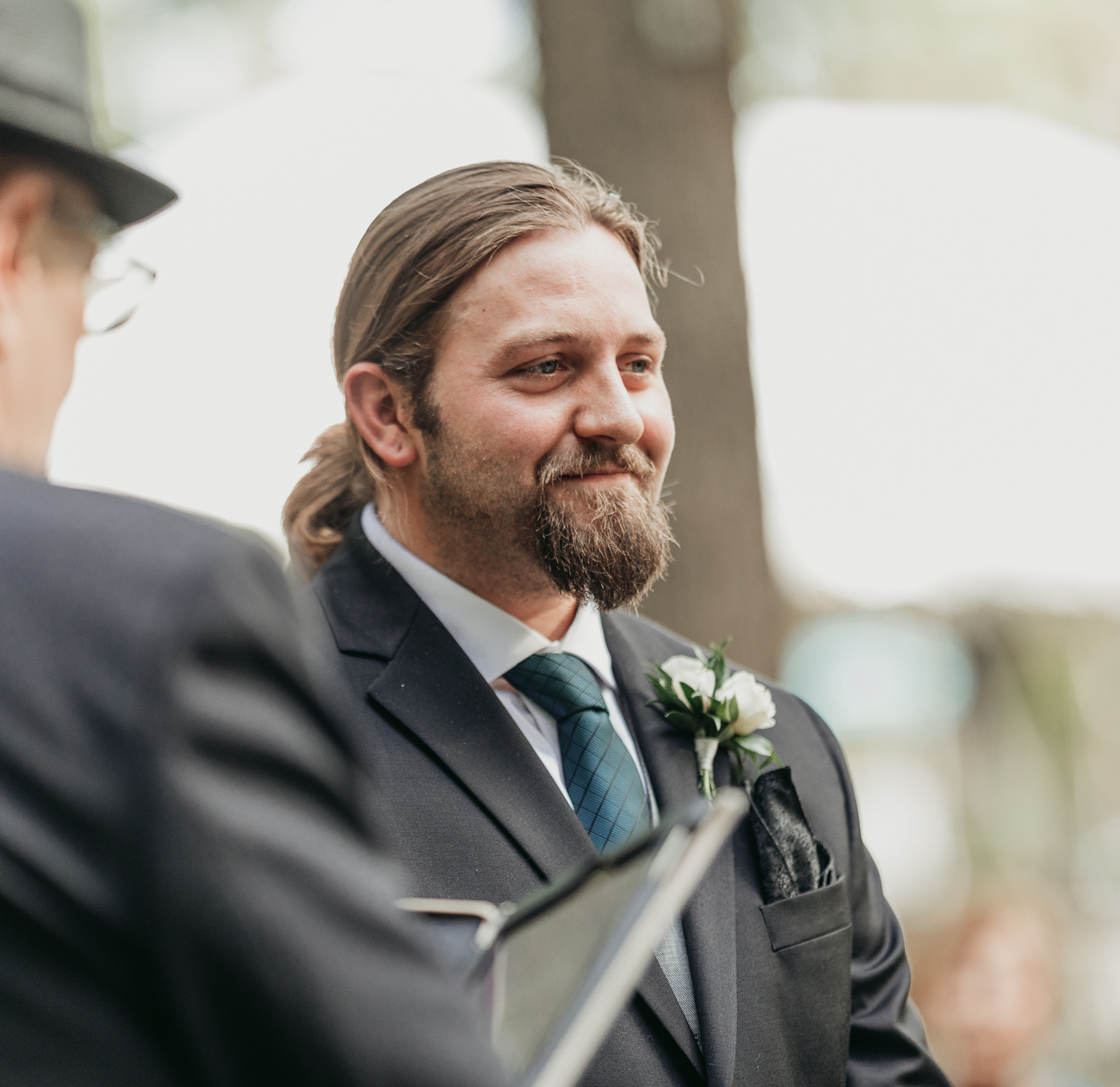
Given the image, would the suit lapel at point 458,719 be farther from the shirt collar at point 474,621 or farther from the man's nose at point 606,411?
the man's nose at point 606,411

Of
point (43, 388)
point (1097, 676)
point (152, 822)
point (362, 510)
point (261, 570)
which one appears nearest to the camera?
point (152, 822)

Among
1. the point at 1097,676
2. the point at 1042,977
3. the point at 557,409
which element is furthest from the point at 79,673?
the point at 1097,676

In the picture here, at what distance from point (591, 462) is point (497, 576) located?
0.99ft

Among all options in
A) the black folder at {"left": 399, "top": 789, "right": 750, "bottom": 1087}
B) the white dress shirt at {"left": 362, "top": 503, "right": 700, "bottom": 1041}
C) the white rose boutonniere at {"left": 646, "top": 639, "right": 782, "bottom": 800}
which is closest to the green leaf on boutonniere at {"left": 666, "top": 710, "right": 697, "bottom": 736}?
the white rose boutonniere at {"left": 646, "top": 639, "right": 782, "bottom": 800}

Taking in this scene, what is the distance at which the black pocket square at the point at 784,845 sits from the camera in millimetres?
2371

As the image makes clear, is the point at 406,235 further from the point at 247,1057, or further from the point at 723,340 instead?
the point at 723,340

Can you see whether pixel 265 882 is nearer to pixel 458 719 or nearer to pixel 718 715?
pixel 458 719

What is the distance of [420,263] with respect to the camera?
97.7 inches

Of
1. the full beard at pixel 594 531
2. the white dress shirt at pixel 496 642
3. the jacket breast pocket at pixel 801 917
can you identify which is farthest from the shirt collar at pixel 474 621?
the jacket breast pocket at pixel 801 917

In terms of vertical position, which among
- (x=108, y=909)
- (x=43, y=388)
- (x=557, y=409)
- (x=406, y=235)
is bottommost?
(x=108, y=909)

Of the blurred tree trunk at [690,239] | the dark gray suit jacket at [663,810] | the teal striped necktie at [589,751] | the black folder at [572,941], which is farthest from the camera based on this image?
the blurred tree trunk at [690,239]

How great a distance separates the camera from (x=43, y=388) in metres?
1.29

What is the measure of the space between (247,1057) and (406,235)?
72.5 inches

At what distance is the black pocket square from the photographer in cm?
237
